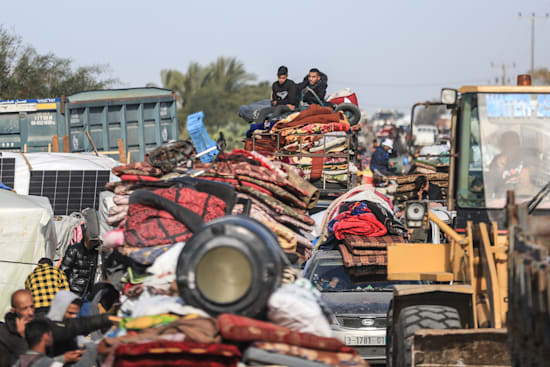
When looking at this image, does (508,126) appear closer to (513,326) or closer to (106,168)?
(513,326)

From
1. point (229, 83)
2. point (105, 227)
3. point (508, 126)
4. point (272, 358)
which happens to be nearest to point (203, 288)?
point (272, 358)

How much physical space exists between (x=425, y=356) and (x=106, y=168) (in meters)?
11.7

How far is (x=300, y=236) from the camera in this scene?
774 cm

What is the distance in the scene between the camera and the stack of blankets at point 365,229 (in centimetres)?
1069

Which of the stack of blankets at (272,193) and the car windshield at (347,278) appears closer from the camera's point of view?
the stack of blankets at (272,193)

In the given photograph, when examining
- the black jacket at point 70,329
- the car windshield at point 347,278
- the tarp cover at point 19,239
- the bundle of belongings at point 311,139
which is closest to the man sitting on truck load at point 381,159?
the bundle of belongings at point 311,139

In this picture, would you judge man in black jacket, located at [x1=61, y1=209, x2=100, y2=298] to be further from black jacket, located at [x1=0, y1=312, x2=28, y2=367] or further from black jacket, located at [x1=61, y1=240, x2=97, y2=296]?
black jacket, located at [x1=0, y1=312, x2=28, y2=367]

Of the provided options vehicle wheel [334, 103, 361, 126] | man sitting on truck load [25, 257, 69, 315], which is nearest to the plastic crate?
vehicle wheel [334, 103, 361, 126]

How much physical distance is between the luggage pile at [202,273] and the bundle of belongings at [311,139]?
17.1 feet

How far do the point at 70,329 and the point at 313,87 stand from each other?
A: 900 centimetres

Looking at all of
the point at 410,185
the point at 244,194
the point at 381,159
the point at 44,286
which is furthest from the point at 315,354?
the point at 381,159

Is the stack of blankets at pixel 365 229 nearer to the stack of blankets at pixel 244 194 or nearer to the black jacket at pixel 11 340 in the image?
the stack of blankets at pixel 244 194

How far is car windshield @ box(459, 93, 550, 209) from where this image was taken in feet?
26.9

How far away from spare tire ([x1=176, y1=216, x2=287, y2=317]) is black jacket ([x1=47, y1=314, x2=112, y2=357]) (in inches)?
57.6
